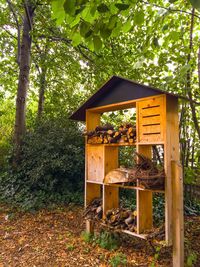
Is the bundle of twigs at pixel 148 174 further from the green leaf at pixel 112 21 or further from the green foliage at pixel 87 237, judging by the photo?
the green leaf at pixel 112 21

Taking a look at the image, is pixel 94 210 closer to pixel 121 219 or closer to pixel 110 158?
pixel 121 219

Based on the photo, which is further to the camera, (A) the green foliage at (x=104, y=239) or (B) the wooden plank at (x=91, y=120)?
(B) the wooden plank at (x=91, y=120)

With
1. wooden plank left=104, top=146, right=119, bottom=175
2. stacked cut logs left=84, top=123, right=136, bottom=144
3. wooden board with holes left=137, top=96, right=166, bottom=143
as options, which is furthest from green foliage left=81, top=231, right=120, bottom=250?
wooden board with holes left=137, top=96, right=166, bottom=143

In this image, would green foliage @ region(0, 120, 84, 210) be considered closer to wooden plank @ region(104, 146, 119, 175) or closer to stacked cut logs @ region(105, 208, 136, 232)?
wooden plank @ region(104, 146, 119, 175)

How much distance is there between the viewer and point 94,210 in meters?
3.95

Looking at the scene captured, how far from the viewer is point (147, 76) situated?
4875 mm

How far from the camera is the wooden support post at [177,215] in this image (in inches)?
109

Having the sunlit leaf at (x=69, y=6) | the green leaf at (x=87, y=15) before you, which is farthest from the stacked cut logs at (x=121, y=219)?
the sunlit leaf at (x=69, y=6)

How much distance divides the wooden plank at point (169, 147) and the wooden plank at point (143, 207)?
0.41 metres

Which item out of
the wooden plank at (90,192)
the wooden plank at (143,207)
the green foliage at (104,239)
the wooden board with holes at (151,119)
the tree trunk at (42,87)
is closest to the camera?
the wooden board with holes at (151,119)

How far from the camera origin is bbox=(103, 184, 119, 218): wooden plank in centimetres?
375

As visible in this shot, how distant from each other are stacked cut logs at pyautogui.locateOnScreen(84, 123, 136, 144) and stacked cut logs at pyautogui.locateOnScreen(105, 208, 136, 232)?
99 centimetres

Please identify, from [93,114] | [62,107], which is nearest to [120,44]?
[62,107]

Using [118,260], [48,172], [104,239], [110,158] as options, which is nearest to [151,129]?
[110,158]
